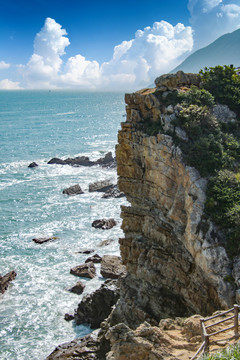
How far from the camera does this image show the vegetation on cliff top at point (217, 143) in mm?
19000

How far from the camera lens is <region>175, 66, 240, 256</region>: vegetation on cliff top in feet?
62.3

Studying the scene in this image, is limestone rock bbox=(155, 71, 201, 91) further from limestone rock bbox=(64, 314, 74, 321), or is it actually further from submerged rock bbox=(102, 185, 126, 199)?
submerged rock bbox=(102, 185, 126, 199)

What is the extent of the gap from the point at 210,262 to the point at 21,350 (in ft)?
65.1

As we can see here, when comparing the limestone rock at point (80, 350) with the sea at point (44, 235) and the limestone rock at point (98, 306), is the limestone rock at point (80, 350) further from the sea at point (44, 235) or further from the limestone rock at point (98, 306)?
the limestone rock at point (98, 306)

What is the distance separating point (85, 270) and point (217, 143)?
74.6 ft

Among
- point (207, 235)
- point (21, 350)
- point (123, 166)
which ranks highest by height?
point (123, 166)

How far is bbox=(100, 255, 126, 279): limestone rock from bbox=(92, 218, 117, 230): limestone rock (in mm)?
9698

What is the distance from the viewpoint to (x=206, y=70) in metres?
31.5

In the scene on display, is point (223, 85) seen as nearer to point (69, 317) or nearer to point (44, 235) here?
point (69, 317)

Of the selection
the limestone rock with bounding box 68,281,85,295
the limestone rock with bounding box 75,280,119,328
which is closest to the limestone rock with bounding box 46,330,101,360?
the limestone rock with bounding box 75,280,119,328

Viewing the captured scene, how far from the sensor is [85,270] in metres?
39.1

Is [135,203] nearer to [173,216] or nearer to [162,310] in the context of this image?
[173,216]

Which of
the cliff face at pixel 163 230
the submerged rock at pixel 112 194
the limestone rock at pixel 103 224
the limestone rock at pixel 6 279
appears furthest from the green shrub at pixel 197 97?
the submerged rock at pixel 112 194

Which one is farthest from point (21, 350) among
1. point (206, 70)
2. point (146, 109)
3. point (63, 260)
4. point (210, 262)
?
point (206, 70)
